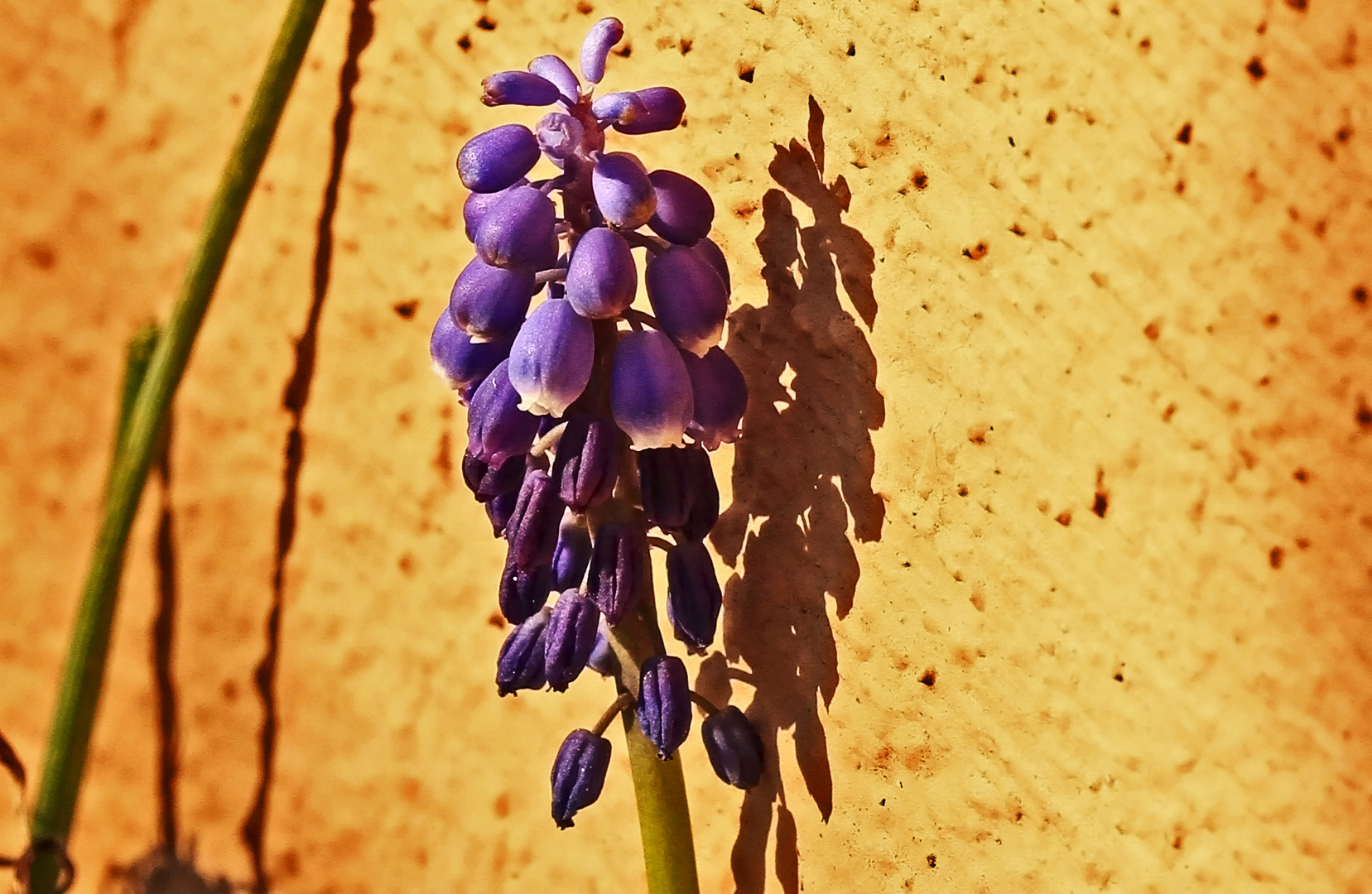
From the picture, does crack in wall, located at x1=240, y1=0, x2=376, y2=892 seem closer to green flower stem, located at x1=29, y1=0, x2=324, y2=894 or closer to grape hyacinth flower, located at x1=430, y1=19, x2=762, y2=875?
green flower stem, located at x1=29, y1=0, x2=324, y2=894

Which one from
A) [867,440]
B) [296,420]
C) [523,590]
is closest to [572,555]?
[523,590]

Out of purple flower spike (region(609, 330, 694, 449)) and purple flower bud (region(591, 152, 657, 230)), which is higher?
purple flower bud (region(591, 152, 657, 230))

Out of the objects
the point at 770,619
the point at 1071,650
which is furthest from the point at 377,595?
the point at 1071,650

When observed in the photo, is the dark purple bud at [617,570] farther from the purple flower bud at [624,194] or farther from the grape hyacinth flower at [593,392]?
the purple flower bud at [624,194]

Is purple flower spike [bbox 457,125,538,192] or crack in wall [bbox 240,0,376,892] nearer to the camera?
purple flower spike [bbox 457,125,538,192]

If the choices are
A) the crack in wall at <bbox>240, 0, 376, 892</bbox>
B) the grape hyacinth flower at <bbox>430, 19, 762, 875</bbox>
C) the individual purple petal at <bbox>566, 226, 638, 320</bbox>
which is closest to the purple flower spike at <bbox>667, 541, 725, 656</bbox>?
the grape hyacinth flower at <bbox>430, 19, 762, 875</bbox>

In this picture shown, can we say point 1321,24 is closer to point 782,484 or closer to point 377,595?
point 782,484
